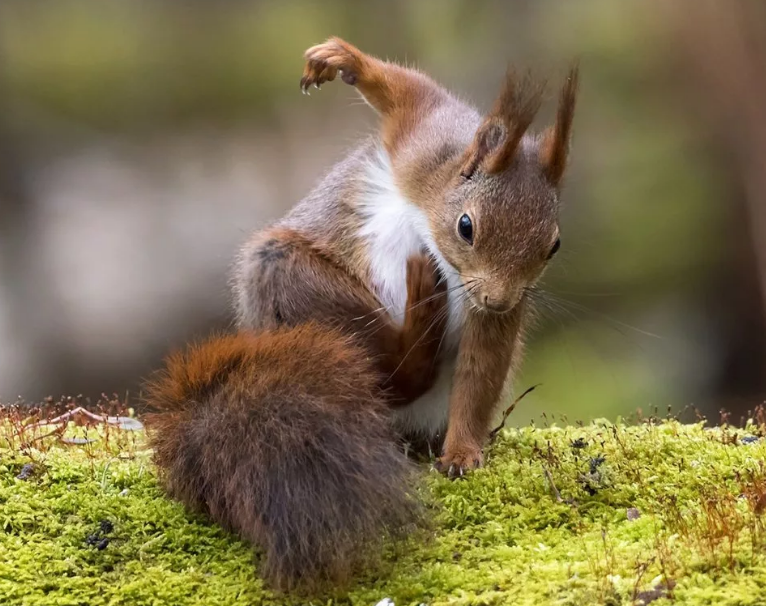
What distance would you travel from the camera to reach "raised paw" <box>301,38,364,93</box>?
225 cm

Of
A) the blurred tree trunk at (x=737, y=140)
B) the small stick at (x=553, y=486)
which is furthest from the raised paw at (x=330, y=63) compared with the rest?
the blurred tree trunk at (x=737, y=140)

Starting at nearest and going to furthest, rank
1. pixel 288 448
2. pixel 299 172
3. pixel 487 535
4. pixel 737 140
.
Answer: pixel 288 448 < pixel 487 535 < pixel 737 140 < pixel 299 172

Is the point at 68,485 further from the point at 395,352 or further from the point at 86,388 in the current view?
the point at 86,388

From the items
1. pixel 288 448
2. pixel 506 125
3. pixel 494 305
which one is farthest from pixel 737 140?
pixel 288 448

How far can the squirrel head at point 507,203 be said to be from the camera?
1932 millimetres

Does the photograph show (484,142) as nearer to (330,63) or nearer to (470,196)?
(470,196)

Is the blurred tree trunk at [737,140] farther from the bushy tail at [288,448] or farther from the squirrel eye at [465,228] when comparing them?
the bushy tail at [288,448]

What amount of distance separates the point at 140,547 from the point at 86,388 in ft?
10.1

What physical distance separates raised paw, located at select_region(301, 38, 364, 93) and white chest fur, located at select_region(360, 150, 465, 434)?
259mm

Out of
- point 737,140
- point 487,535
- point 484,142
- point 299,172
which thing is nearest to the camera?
point 487,535

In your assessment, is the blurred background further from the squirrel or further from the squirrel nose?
the squirrel nose

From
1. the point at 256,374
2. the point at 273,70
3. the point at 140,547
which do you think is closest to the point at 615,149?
the point at 273,70

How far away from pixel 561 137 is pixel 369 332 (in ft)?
2.30

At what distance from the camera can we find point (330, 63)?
7.38ft
